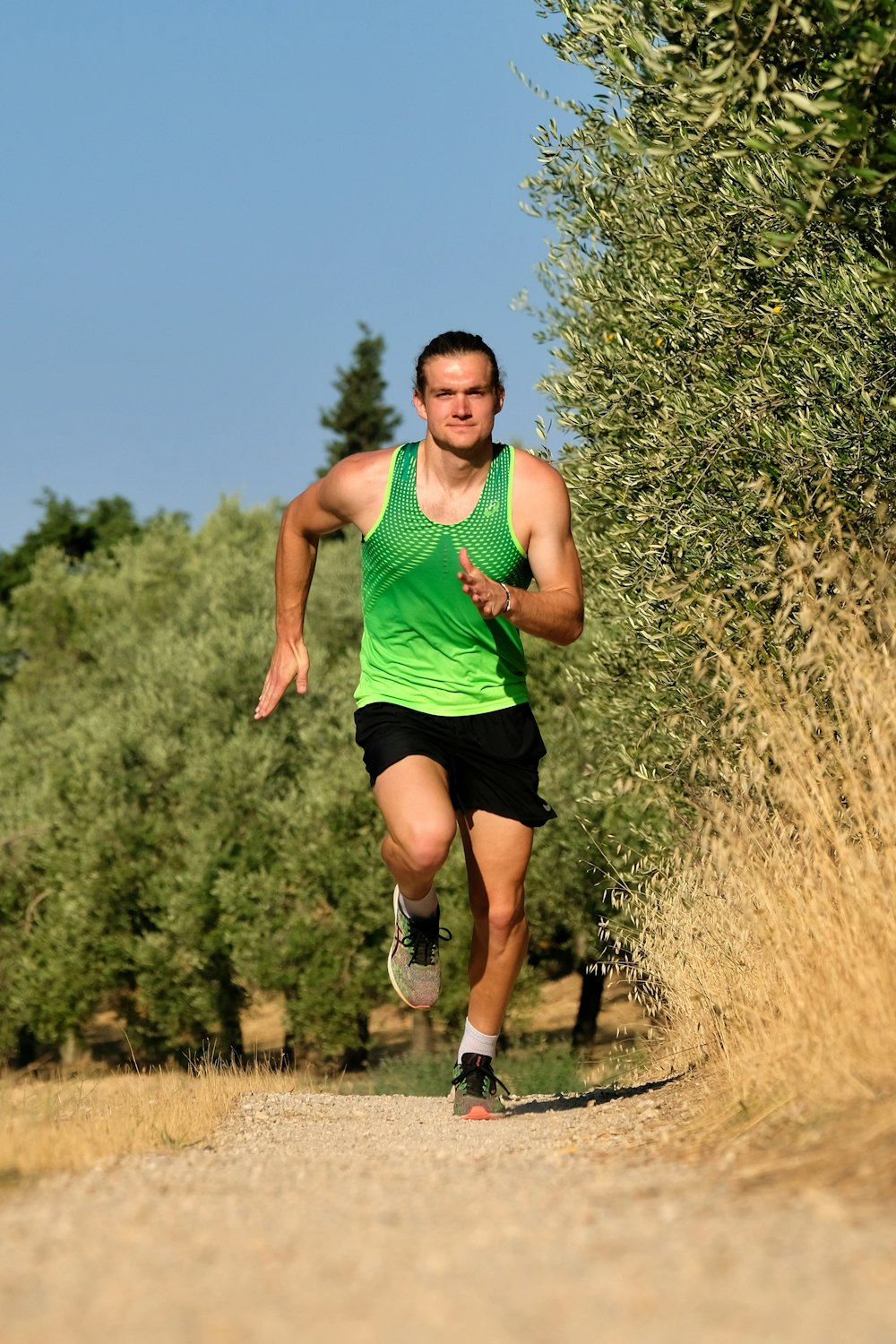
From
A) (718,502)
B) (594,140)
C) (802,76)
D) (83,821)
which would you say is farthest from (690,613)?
(83,821)

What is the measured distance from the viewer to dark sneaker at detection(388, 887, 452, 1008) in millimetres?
6453

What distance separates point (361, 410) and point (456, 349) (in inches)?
2316

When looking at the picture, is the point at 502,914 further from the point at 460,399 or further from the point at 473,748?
the point at 460,399

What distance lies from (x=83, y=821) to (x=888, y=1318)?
78.3ft

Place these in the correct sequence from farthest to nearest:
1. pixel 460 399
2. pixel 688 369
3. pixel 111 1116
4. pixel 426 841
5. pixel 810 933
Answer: pixel 688 369, pixel 460 399, pixel 426 841, pixel 111 1116, pixel 810 933

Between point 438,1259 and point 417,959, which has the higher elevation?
point 417,959

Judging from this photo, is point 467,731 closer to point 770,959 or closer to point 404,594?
point 404,594

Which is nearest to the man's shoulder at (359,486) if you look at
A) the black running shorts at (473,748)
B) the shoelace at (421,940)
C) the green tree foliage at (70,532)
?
the black running shorts at (473,748)

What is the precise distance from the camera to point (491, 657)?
6031 mm

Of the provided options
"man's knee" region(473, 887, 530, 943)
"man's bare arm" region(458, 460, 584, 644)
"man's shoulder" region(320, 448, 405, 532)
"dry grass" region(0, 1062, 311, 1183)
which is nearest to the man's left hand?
"man's bare arm" region(458, 460, 584, 644)

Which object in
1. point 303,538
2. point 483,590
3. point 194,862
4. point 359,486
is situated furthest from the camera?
point 194,862

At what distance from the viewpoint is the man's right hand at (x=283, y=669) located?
6414 millimetres

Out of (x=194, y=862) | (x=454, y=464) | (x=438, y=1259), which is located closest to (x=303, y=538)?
(x=454, y=464)

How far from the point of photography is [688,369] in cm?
839
